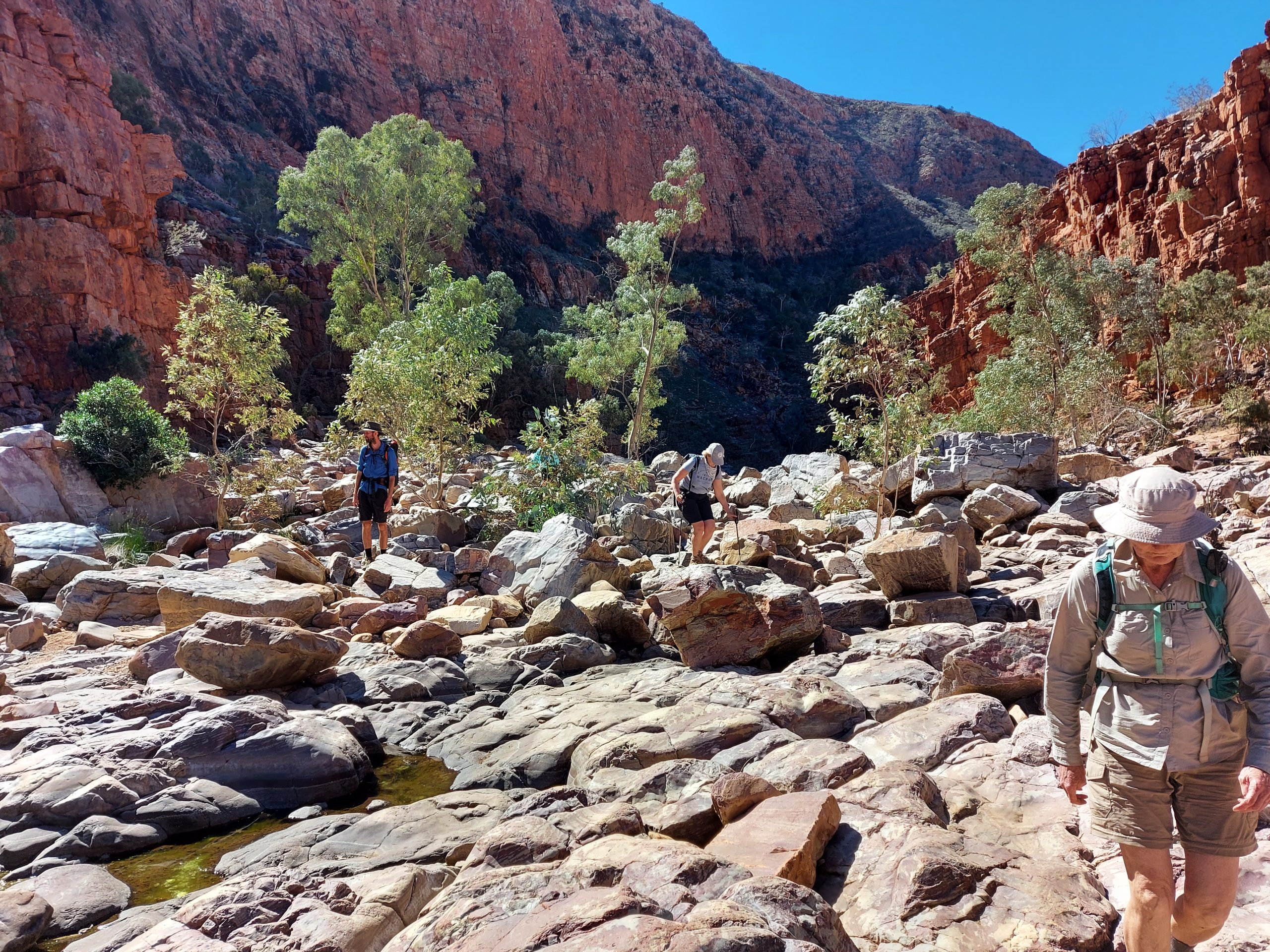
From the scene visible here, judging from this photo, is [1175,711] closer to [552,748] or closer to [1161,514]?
[1161,514]

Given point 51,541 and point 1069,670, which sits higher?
point 51,541

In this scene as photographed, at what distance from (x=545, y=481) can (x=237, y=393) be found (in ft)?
17.0

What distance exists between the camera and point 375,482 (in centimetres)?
993

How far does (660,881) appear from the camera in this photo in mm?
2664

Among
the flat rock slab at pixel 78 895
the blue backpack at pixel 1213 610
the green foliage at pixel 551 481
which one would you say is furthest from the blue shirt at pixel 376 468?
the blue backpack at pixel 1213 610

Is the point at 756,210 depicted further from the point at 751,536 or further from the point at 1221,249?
the point at 751,536

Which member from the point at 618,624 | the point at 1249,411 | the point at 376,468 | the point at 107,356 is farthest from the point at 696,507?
the point at 107,356

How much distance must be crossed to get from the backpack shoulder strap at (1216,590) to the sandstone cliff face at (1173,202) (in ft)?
101

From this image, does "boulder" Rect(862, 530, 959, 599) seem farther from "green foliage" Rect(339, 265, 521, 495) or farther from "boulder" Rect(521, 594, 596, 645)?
"green foliage" Rect(339, 265, 521, 495)

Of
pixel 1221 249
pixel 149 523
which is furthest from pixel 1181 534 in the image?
pixel 1221 249

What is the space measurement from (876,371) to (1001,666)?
671cm

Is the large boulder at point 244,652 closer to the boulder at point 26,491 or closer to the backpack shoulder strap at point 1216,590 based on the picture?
the backpack shoulder strap at point 1216,590

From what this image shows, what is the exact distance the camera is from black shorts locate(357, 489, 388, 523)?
32.8ft

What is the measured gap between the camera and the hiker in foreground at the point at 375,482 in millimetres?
9859
